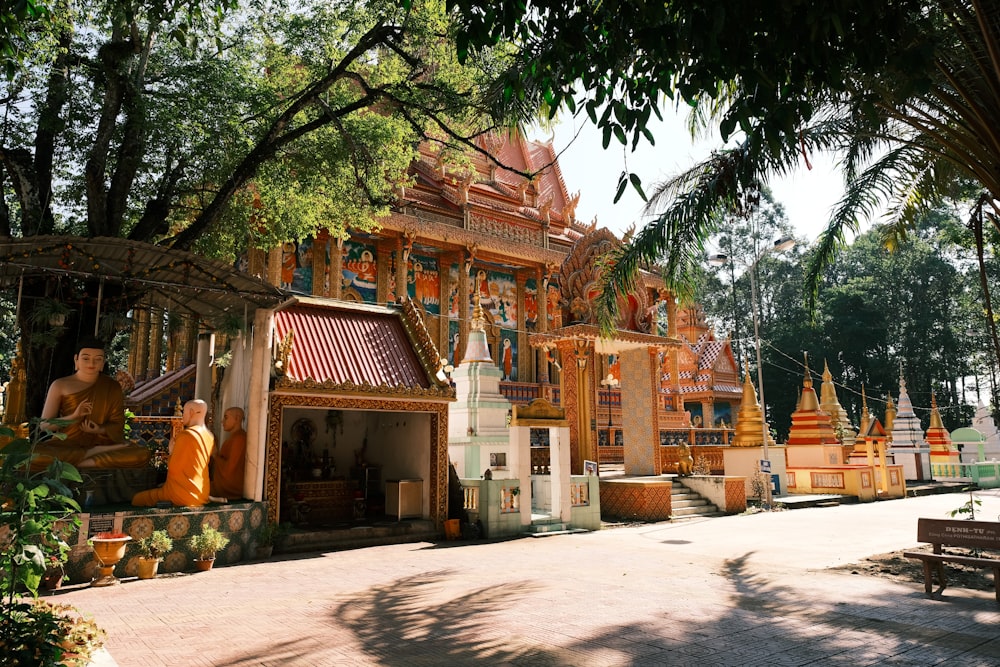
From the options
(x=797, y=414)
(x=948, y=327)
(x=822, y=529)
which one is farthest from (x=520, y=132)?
(x=948, y=327)

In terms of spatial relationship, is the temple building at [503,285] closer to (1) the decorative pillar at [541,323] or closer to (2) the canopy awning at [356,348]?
(1) the decorative pillar at [541,323]

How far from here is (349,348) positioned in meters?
11.3

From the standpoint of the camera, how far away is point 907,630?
212 inches

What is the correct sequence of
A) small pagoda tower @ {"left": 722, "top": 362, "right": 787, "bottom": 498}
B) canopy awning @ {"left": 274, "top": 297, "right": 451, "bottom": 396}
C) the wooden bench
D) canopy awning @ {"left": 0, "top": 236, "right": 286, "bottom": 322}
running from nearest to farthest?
the wooden bench
canopy awning @ {"left": 0, "top": 236, "right": 286, "bottom": 322}
canopy awning @ {"left": 274, "top": 297, "right": 451, "bottom": 396}
small pagoda tower @ {"left": 722, "top": 362, "right": 787, "bottom": 498}

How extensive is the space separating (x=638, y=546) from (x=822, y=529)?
4.26 m

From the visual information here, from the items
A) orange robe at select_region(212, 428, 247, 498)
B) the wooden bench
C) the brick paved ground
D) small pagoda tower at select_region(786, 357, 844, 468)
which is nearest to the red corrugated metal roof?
orange robe at select_region(212, 428, 247, 498)

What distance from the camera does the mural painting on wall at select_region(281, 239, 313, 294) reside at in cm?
1831

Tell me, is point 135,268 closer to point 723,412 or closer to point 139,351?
point 139,351

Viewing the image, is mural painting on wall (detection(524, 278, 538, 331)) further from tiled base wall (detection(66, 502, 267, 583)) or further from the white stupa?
the white stupa

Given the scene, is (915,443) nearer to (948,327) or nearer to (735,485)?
(948,327)

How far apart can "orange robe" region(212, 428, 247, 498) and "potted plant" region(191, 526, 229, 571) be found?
3.40 ft

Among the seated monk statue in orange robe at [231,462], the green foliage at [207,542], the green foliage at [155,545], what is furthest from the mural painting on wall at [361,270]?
the green foliage at [155,545]

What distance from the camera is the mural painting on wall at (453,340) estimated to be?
21.2 m

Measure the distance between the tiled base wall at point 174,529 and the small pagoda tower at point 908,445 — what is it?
25735 millimetres
